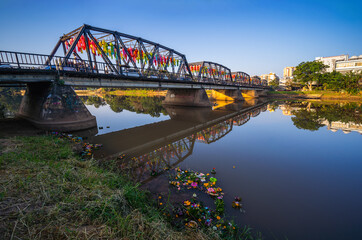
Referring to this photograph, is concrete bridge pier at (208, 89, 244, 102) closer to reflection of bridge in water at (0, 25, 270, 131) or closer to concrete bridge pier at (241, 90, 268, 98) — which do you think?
concrete bridge pier at (241, 90, 268, 98)

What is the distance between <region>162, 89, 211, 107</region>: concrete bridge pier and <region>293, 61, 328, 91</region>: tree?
58.5 m

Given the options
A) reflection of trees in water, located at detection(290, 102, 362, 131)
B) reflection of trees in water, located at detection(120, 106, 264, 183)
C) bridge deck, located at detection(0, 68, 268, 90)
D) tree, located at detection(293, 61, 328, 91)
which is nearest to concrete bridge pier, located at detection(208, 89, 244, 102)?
reflection of trees in water, located at detection(290, 102, 362, 131)

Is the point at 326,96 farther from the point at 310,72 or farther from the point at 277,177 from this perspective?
the point at 277,177

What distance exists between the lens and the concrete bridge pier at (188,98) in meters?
31.1

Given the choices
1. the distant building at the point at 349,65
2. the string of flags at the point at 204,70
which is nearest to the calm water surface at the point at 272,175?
the string of flags at the point at 204,70

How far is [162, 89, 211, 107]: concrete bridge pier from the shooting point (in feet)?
102

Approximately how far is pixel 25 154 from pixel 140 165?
412cm

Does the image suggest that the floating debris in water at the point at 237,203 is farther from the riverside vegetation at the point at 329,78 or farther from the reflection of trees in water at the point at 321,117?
the riverside vegetation at the point at 329,78

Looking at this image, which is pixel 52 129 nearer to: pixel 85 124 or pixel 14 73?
pixel 85 124

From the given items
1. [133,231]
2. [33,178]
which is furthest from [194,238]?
[33,178]

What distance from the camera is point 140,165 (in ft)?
22.9

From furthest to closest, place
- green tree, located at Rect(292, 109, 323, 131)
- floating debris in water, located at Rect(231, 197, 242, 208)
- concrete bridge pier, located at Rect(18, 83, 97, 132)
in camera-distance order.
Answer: green tree, located at Rect(292, 109, 323, 131)
concrete bridge pier, located at Rect(18, 83, 97, 132)
floating debris in water, located at Rect(231, 197, 242, 208)

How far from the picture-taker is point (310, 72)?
6438 centimetres

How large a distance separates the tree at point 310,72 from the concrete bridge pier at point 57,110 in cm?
8109
